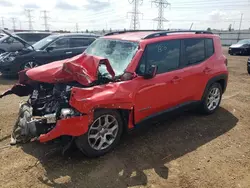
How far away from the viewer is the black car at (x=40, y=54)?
8.63m

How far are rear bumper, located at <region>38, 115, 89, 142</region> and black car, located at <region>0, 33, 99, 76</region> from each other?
6.34 meters

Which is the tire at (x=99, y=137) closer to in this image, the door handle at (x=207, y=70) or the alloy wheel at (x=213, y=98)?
the door handle at (x=207, y=70)

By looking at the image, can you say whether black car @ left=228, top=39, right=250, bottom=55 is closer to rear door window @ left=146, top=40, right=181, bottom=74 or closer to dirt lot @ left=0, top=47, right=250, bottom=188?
dirt lot @ left=0, top=47, right=250, bottom=188

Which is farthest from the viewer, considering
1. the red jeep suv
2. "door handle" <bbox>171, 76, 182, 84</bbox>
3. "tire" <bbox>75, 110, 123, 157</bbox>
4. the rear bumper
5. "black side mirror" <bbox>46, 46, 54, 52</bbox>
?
"black side mirror" <bbox>46, 46, 54, 52</bbox>

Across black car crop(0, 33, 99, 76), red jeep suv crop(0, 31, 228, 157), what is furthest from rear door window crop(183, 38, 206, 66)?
black car crop(0, 33, 99, 76)

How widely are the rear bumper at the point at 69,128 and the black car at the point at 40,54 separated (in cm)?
634

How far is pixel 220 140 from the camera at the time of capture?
414 cm

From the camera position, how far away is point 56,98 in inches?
140

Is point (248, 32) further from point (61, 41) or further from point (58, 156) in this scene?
point (58, 156)

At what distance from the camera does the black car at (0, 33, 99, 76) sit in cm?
863

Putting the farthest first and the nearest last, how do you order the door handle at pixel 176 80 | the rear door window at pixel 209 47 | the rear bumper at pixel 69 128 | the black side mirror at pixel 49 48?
1. the black side mirror at pixel 49 48
2. the rear door window at pixel 209 47
3. the door handle at pixel 176 80
4. the rear bumper at pixel 69 128

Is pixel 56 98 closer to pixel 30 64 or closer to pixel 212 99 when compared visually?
pixel 212 99

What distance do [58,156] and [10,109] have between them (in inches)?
101

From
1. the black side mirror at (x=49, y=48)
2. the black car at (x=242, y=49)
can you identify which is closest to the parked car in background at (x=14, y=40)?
the black side mirror at (x=49, y=48)
